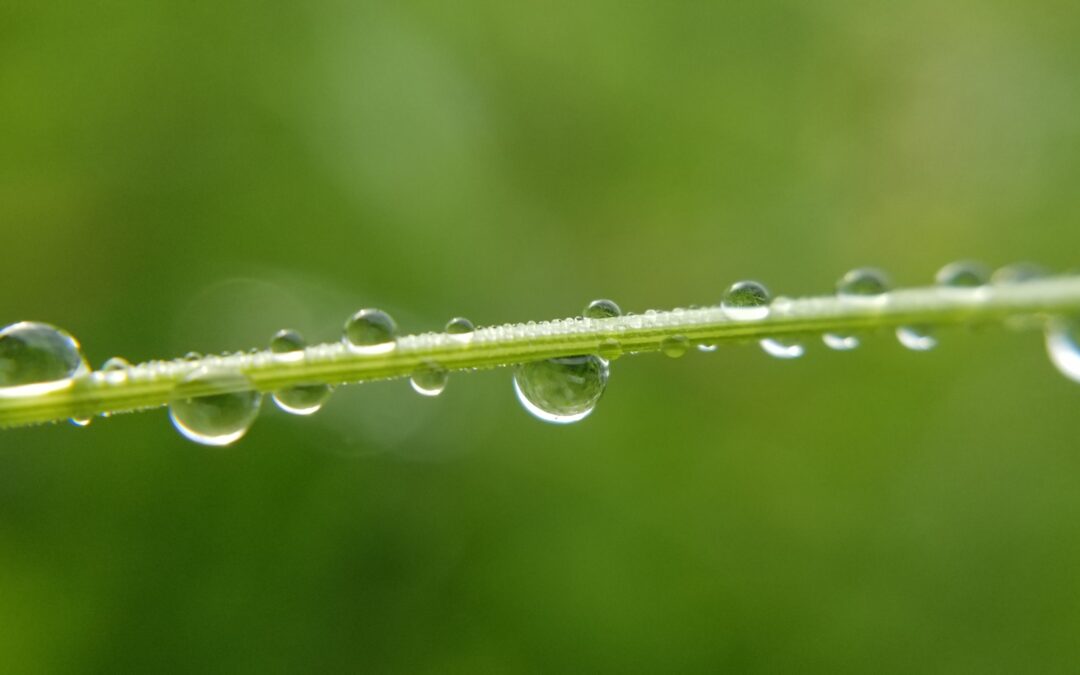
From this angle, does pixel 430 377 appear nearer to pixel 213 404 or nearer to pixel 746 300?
pixel 213 404

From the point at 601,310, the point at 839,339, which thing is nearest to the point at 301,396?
the point at 601,310

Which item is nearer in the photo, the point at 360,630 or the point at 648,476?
the point at 360,630

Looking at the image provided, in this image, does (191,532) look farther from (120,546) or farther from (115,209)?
(115,209)

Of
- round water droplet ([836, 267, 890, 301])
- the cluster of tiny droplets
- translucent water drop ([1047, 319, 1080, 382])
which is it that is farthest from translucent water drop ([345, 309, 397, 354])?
translucent water drop ([1047, 319, 1080, 382])

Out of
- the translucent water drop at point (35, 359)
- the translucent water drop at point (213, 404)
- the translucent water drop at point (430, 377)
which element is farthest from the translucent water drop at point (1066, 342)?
the translucent water drop at point (35, 359)

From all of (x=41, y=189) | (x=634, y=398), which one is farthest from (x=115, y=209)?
(x=634, y=398)

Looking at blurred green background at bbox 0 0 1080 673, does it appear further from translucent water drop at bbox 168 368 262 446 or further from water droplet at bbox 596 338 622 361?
water droplet at bbox 596 338 622 361

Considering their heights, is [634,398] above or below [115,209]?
below
